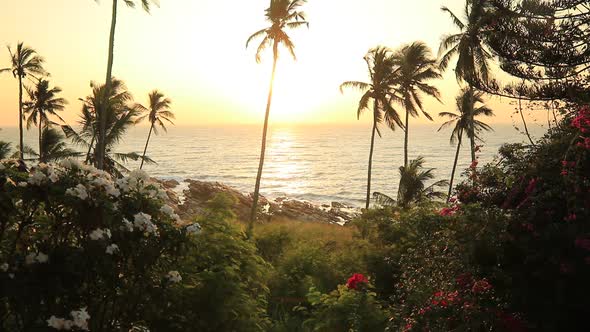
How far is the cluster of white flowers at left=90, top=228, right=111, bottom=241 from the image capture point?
446 centimetres

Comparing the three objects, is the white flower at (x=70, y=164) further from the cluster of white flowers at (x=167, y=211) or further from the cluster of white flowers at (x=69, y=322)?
the cluster of white flowers at (x=69, y=322)

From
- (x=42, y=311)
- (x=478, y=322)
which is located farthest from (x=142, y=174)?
(x=478, y=322)

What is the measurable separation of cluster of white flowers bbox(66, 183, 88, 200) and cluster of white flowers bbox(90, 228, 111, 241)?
1.24 feet

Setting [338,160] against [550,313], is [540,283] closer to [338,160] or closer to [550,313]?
[550,313]

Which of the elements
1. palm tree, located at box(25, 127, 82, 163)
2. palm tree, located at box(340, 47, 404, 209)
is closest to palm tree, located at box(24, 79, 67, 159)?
palm tree, located at box(25, 127, 82, 163)

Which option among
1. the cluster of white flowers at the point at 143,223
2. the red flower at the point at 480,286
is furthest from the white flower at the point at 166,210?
the red flower at the point at 480,286

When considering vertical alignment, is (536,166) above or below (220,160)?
above

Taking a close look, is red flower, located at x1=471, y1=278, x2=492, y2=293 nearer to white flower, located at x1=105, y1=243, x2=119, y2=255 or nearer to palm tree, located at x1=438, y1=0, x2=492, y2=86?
white flower, located at x1=105, y1=243, x2=119, y2=255

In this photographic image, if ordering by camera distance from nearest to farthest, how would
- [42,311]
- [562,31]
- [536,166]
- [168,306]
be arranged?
[42,311]
[168,306]
[536,166]
[562,31]

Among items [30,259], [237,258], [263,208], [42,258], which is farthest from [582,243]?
[263,208]

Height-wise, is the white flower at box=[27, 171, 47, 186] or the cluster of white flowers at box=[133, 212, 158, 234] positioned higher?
the white flower at box=[27, 171, 47, 186]

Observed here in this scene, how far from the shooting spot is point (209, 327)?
21.0 ft

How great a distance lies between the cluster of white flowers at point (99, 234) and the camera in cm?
446

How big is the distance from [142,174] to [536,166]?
232 inches
